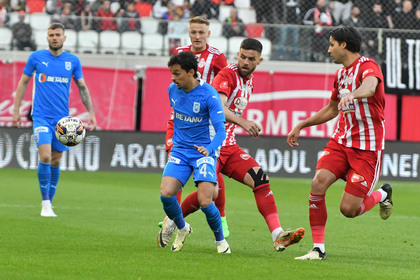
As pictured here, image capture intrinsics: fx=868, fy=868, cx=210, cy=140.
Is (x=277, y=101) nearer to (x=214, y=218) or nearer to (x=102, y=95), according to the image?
(x=102, y=95)

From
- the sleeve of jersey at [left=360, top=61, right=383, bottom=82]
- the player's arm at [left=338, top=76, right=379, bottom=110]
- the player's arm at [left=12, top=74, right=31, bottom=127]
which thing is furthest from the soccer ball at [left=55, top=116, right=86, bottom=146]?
the player's arm at [left=338, top=76, right=379, bottom=110]

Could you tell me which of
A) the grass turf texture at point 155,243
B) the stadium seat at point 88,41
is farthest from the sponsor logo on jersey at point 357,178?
the stadium seat at point 88,41

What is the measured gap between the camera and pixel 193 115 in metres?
7.99

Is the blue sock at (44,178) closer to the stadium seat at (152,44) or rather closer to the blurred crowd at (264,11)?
the stadium seat at (152,44)

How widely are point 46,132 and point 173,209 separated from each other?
407 centimetres

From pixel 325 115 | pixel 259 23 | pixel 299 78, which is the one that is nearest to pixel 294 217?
pixel 325 115

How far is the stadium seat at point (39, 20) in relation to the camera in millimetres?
20367

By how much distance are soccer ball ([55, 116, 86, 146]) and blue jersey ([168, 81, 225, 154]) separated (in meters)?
3.23

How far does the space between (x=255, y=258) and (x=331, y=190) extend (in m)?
9.77

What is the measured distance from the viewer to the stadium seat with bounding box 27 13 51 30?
2037 centimetres

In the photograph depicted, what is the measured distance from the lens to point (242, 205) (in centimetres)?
1395

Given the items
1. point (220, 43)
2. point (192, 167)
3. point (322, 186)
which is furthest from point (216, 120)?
point (220, 43)

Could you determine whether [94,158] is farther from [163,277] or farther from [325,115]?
[163,277]

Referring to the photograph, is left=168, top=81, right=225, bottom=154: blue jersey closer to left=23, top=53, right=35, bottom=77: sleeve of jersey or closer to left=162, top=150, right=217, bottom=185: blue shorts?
left=162, top=150, right=217, bottom=185: blue shorts
